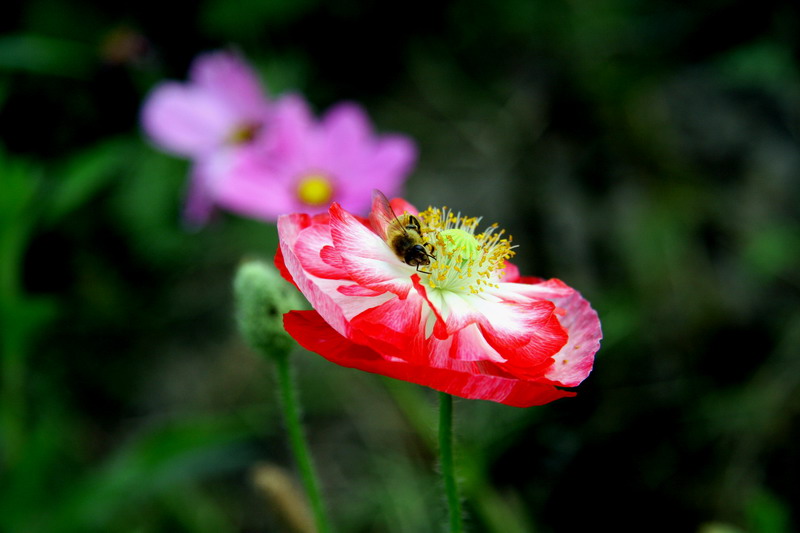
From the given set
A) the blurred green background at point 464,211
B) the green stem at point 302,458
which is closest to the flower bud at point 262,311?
the green stem at point 302,458

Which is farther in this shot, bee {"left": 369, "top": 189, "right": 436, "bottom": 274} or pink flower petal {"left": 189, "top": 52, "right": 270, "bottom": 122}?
pink flower petal {"left": 189, "top": 52, "right": 270, "bottom": 122}

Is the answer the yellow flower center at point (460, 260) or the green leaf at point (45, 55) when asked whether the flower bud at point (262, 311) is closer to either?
the yellow flower center at point (460, 260)

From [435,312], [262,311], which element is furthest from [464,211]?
[435,312]

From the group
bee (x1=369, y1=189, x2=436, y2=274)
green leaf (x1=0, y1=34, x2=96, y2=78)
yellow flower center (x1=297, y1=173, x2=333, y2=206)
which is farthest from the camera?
green leaf (x1=0, y1=34, x2=96, y2=78)

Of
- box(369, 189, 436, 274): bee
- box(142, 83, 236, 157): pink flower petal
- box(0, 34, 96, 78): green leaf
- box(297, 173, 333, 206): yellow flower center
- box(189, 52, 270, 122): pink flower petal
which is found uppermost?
box(0, 34, 96, 78): green leaf

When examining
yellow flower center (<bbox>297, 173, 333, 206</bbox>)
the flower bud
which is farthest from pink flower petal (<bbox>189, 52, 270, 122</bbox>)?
the flower bud

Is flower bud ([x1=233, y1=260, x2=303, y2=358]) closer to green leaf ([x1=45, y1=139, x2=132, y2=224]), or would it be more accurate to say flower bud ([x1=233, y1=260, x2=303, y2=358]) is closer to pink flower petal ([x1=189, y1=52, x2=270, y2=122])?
green leaf ([x1=45, y1=139, x2=132, y2=224])

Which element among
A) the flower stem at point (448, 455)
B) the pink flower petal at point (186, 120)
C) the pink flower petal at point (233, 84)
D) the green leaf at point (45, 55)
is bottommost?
the flower stem at point (448, 455)
